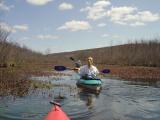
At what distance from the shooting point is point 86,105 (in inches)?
489

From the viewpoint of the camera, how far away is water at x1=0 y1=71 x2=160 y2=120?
10438 mm

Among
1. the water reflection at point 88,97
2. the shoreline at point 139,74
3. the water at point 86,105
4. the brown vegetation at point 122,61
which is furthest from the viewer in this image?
the brown vegetation at point 122,61

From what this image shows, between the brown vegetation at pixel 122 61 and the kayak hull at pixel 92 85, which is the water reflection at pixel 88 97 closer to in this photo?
the kayak hull at pixel 92 85

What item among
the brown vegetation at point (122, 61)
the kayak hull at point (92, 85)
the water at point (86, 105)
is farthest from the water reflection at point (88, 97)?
the brown vegetation at point (122, 61)

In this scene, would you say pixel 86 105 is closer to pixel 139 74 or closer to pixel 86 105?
pixel 86 105

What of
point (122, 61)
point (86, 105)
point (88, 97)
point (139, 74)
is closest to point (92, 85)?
point (88, 97)

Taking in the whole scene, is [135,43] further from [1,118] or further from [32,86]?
[1,118]

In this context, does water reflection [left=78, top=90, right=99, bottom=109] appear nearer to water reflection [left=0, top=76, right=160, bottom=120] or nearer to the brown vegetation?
water reflection [left=0, top=76, right=160, bottom=120]

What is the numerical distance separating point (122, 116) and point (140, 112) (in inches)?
41.0

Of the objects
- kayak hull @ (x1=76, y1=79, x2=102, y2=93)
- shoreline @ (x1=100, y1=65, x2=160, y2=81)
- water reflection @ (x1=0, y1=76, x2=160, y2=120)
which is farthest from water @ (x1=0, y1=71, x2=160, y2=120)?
shoreline @ (x1=100, y1=65, x2=160, y2=81)

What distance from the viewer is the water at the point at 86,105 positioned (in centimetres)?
1044

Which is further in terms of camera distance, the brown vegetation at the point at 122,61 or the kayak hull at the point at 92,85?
the brown vegetation at the point at 122,61

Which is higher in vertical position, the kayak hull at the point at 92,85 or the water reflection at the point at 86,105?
the kayak hull at the point at 92,85

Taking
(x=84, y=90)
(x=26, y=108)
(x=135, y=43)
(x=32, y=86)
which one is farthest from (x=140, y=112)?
(x=135, y=43)
